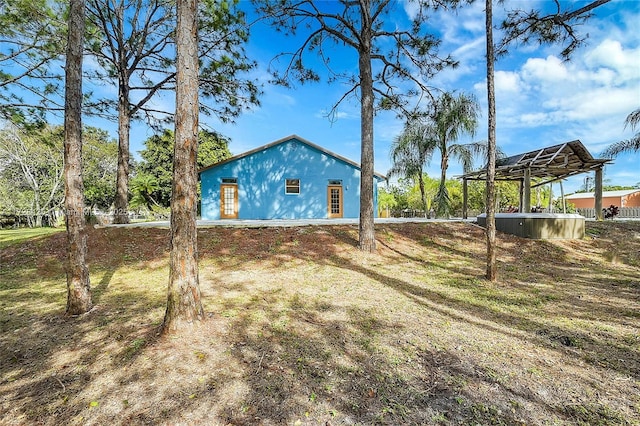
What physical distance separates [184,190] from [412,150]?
1792 cm

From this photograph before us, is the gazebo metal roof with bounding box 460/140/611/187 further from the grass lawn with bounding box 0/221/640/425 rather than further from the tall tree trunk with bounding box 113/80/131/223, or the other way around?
the tall tree trunk with bounding box 113/80/131/223

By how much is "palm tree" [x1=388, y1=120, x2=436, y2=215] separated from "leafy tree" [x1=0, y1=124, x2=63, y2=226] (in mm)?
23884

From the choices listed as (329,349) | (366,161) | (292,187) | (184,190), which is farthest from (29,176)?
(329,349)

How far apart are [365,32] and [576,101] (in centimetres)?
1083

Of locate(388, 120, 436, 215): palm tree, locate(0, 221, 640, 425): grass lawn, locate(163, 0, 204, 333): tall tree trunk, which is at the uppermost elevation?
locate(388, 120, 436, 215): palm tree

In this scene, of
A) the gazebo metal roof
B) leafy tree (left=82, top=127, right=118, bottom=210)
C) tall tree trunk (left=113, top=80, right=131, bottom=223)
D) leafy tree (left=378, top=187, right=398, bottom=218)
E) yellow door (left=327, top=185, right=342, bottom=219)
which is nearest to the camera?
the gazebo metal roof

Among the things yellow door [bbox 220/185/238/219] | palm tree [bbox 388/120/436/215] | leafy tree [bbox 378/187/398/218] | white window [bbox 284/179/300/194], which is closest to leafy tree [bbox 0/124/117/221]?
yellow door [bbox 220/185/238/219]

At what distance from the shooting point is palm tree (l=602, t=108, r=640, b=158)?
891 centimetres

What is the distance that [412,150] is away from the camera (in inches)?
744

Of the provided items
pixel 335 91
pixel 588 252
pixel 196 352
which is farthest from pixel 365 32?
pixel 588 252

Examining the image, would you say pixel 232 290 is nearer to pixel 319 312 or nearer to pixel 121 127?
pixel 319 312

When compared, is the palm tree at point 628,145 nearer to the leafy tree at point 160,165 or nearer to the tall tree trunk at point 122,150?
the tall tree trunk at point 122,150

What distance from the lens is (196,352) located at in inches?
116

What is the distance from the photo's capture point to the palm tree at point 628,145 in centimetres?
891
